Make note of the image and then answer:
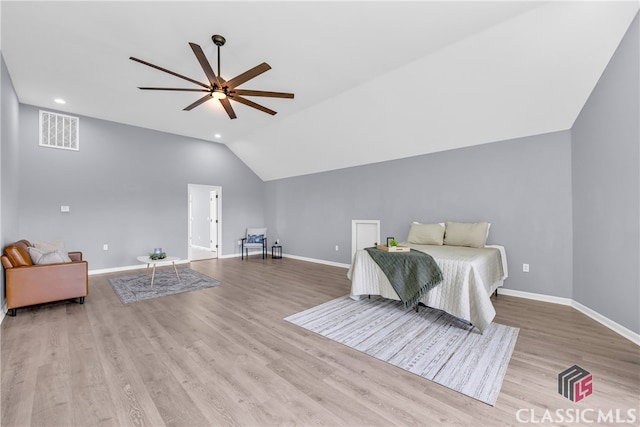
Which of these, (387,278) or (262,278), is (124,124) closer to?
(262,278)

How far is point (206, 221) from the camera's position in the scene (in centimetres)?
864

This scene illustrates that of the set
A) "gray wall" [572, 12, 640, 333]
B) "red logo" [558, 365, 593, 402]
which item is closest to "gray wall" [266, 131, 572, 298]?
"gray wall" [572, 12, 640, 333]

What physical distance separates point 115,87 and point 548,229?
21.8 feet

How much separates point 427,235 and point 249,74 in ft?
11.1

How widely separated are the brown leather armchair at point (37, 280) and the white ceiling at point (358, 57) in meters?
2.51

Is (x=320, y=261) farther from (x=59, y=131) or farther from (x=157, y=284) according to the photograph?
(x=59, y=131)

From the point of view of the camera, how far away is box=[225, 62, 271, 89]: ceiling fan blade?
2.45 m

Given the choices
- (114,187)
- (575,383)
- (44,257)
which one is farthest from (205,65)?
(114,187)

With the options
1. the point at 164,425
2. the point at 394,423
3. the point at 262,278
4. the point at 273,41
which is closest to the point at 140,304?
the point at 262,278

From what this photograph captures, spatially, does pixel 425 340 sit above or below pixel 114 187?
below

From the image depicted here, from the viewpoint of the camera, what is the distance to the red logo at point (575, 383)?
5.62ft

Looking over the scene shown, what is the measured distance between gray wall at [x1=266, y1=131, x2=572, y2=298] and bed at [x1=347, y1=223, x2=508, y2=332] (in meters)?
0.53

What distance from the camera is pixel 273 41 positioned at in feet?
9.58

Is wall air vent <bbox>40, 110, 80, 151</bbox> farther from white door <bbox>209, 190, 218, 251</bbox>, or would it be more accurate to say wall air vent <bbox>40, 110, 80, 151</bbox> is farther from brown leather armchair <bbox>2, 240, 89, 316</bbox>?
white door <bbox>209, 190, 218, 251</bbox>
